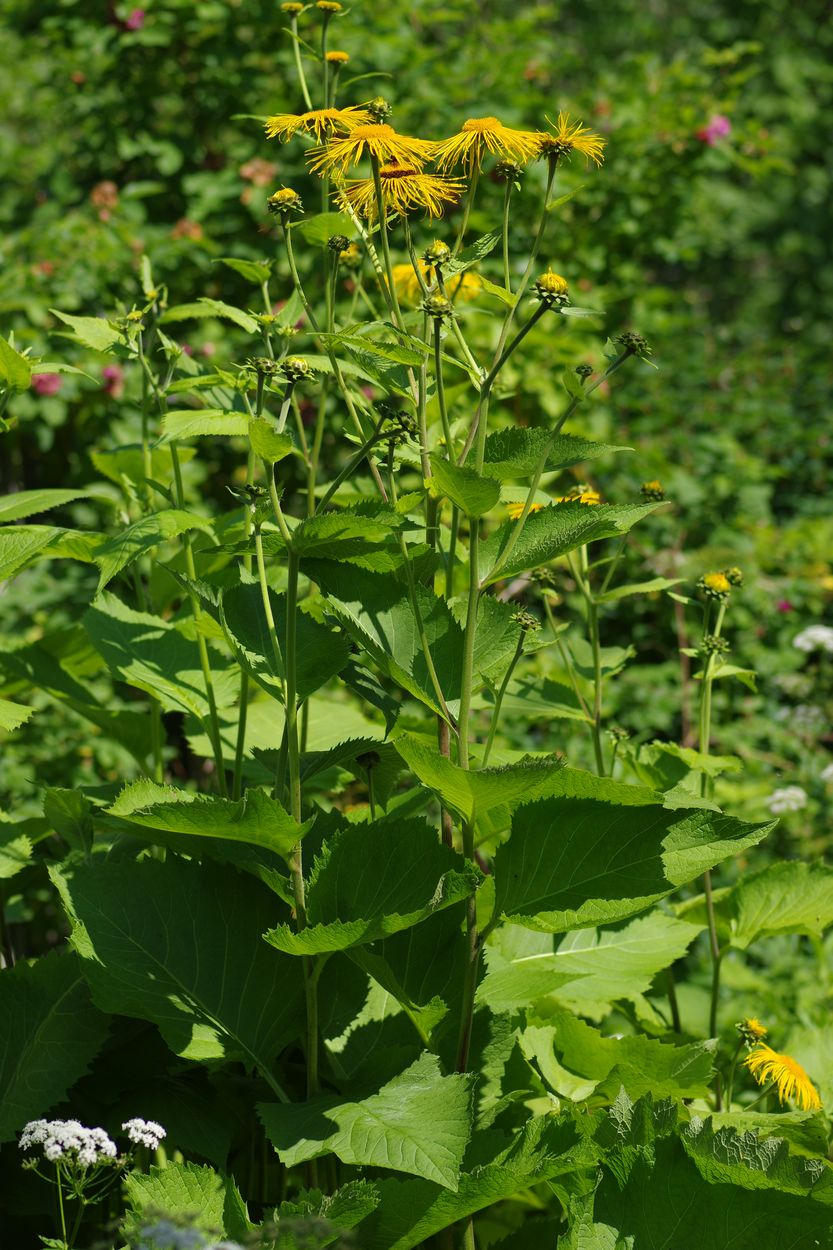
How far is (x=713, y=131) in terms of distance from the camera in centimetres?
486

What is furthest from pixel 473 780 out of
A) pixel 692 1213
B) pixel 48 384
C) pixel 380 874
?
pixel 48 384

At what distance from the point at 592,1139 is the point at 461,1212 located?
0.19m

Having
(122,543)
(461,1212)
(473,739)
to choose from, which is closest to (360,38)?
(473,739)

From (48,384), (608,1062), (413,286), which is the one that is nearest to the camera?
(608,1062)

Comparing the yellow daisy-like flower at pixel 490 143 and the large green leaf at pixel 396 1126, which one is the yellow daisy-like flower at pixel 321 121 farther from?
the large green leaf at pixel 396 1126

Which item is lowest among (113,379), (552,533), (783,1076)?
(783,1076)

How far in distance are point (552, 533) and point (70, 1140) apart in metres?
0.87

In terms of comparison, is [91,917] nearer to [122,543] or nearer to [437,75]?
[122,543]

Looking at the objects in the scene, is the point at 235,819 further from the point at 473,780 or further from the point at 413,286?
the point at 413,286

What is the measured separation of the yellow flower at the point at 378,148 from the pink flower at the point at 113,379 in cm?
255

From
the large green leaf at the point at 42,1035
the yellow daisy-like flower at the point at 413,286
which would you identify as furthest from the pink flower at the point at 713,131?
the large green leaf at the point at 42,1035

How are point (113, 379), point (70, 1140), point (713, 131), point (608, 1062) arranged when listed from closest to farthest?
1. point (70, 1140)
2. point (608, 1062)
3. point (113, 379)
4. point (713, 131)

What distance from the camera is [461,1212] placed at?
137cm

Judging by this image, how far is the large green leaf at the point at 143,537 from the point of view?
5.29 ft
